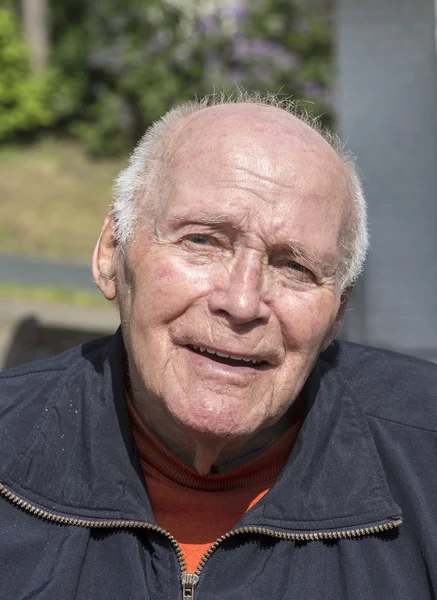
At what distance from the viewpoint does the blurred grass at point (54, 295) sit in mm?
7641

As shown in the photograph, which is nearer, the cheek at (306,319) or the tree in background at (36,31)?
the cheek at (306,319)

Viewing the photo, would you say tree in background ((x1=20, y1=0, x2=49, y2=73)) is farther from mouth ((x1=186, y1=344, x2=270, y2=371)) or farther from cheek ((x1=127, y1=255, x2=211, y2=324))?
mouth ((x1=186, y1=344, x2=270, y2=371))

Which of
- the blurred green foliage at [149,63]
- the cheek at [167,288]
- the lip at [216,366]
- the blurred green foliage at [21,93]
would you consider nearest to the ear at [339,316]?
the lip at [216,366]

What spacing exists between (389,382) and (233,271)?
2.03 feet

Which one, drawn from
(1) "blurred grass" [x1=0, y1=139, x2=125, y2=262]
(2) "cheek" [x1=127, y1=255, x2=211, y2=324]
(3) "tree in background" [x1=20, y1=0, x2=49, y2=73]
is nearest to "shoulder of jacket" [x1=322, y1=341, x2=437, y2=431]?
(2) "cheek" [x1=127, y1=255, x2=211, y2=324]

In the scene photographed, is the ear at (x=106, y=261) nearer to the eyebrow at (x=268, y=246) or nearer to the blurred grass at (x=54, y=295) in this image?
the eyebrow at (x=268, y=246)

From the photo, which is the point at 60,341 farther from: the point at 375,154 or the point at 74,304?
the point at 74,304

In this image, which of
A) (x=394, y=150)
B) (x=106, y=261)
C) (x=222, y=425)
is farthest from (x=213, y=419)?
(x=394, y=150)

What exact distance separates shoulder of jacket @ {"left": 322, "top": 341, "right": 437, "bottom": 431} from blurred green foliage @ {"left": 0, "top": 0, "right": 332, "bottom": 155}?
6.92m

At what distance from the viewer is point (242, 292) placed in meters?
2.01

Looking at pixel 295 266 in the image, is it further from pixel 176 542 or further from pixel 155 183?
pixel 176 542

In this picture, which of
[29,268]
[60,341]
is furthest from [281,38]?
[60,341]

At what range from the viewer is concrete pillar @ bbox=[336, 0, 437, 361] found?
14.1ft

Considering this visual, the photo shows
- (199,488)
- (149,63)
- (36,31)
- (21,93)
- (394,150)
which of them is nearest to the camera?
(199,488)
